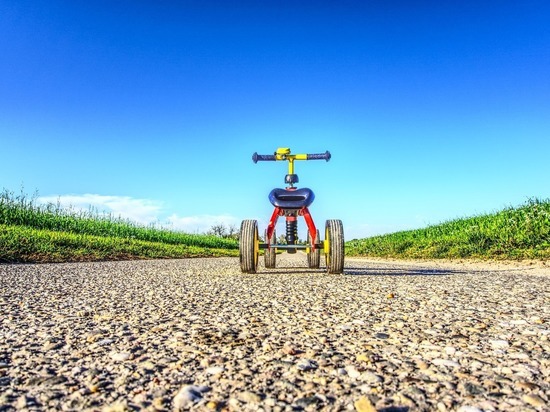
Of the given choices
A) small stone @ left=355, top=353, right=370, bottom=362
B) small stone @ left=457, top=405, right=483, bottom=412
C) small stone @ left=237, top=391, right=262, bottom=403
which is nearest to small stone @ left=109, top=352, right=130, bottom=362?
small stone @ left=237, top=391, right=262, bottom=403

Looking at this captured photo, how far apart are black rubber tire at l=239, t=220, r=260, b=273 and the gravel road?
1948mm

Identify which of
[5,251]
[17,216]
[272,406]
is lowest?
[272,406]

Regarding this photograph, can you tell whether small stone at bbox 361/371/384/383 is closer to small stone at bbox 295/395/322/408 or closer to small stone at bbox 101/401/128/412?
small stone at bbox 295/395/322/408

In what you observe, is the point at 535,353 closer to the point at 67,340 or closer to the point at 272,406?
the point at 272,406

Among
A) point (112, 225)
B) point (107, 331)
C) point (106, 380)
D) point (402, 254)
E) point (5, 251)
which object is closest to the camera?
point (106, 380)

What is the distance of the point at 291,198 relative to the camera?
633 centimetres

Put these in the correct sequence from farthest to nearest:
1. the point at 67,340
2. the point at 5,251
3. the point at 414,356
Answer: the point at 5,251, the point at 67,340, the point at 414,356

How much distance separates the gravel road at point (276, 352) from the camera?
1.52m

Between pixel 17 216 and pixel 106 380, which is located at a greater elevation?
pixel 17 216

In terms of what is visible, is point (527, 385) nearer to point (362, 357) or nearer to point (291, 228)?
point (362, 357)

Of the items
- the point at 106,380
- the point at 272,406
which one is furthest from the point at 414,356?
the point at 106,380

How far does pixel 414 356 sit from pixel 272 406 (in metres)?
0.83

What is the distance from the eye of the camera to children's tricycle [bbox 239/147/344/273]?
580cm

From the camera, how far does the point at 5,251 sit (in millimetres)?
8977
